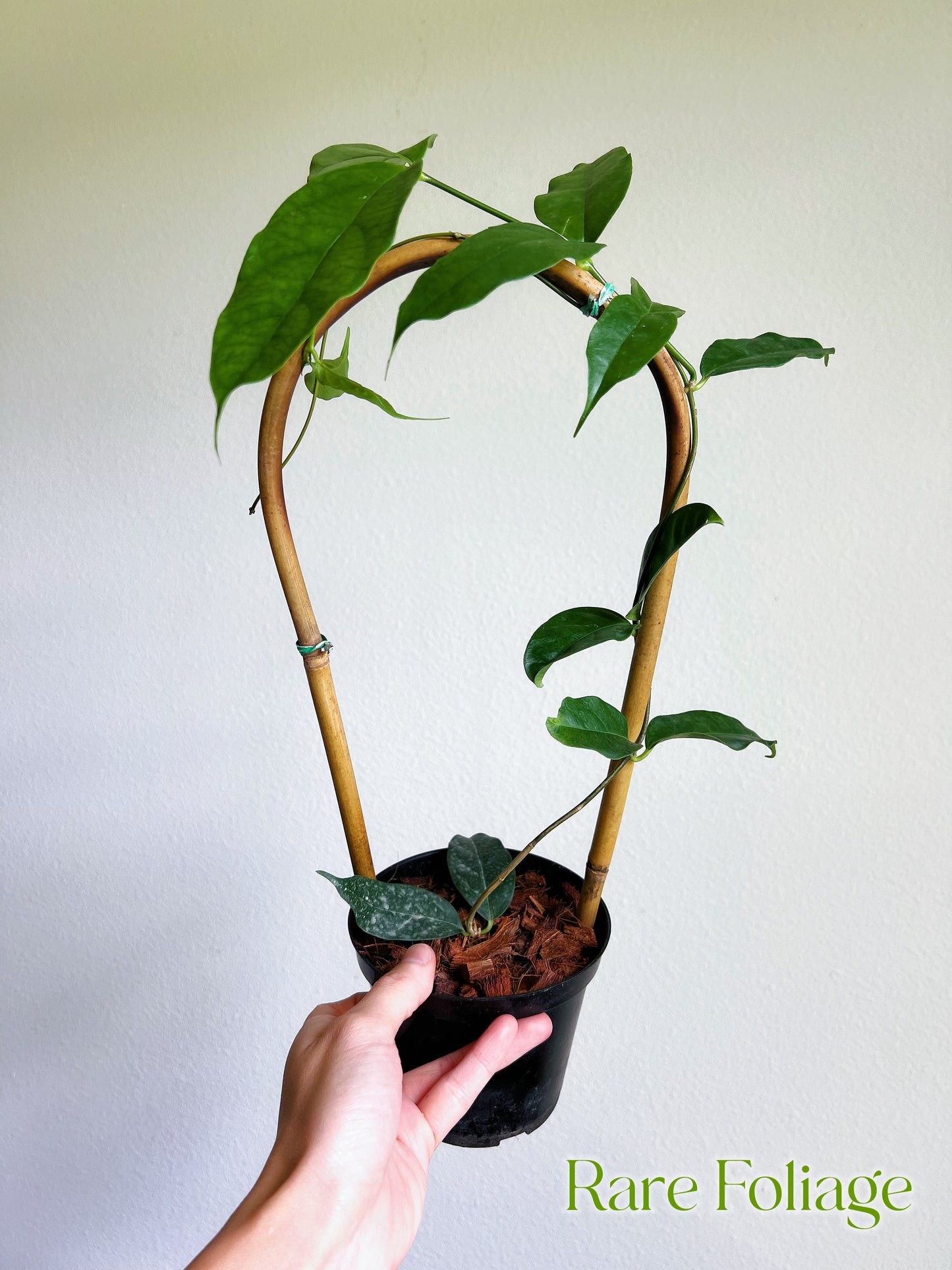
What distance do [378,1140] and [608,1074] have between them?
2.42ft

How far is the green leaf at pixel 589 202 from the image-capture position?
55 cm

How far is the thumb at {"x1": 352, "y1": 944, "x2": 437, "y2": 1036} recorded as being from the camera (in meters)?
0.68

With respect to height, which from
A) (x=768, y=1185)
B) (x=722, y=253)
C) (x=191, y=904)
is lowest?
(x=768, y=1185)

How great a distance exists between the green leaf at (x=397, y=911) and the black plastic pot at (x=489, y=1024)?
0.05 meters

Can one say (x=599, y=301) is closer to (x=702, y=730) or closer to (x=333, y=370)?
(x=333, y=370)

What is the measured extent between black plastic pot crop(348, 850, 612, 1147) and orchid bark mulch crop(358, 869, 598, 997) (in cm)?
1

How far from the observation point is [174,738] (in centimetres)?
131

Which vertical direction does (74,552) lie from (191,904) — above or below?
above

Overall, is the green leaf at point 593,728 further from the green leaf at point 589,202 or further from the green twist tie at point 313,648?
the green leaf at point 589,202

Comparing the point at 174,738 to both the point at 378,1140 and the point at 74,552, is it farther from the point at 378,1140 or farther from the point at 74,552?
the point at 378,1140

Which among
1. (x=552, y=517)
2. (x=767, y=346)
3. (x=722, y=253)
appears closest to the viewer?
(x=767, y=346)

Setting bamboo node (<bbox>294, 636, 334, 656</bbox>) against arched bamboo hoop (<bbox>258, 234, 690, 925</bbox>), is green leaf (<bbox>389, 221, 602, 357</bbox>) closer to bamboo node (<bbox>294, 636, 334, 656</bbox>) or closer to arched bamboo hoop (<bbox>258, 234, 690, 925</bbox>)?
arched bamboo hoop (<bbox>258, 234, 690, 925</bbox>)

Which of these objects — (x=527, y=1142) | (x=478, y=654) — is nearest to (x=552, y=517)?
(x=478, y=654)

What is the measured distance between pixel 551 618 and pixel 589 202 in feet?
0.89
